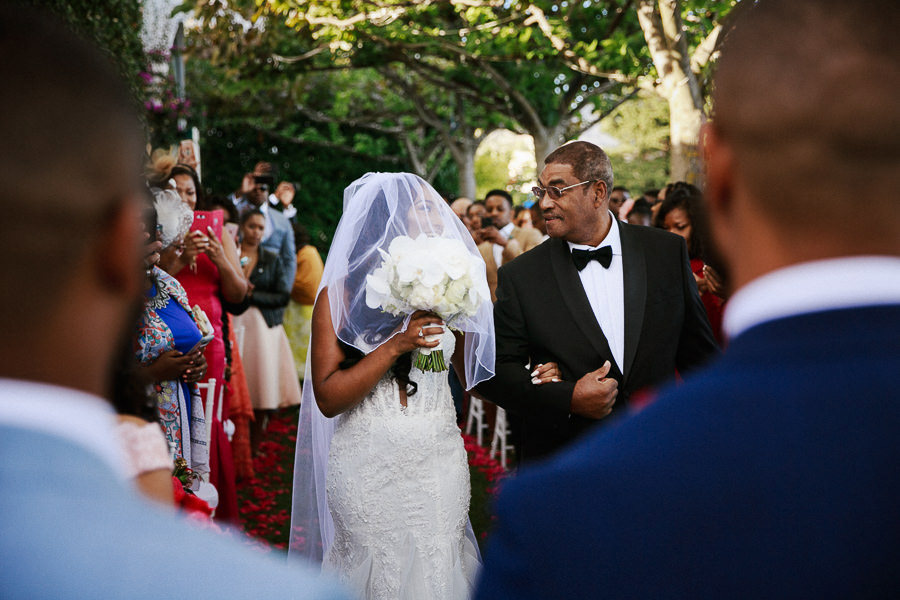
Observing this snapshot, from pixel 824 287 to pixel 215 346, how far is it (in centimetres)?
507

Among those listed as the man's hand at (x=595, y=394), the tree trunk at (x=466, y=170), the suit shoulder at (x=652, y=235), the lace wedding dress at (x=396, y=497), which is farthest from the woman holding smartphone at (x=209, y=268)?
the tree trunk at (x=466, y=170)

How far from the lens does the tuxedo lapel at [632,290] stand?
3.84 m

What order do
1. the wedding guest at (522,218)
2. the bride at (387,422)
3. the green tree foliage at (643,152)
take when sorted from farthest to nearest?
1. the green tree foliage at (643,152)
2. the wedding guest at (522,218)
3. the bride at (387,422)

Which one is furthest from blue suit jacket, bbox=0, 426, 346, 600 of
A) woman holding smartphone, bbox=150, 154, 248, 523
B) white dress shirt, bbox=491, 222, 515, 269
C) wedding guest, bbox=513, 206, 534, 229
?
wedding guest, bbox=513, 206, 534, 229

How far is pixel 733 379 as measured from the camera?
1.02 m

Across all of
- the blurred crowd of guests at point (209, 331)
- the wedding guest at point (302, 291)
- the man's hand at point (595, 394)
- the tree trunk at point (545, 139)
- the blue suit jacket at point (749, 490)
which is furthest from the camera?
the tree trunk at point (545, 139)

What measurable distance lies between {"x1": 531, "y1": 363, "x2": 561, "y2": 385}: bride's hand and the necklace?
1875mm

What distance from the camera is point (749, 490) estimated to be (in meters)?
0.97

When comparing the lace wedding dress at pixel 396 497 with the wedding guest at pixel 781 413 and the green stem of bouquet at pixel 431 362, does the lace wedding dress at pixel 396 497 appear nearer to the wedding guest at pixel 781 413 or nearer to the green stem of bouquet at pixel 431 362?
the green stem of bouquet at pixel 431 362

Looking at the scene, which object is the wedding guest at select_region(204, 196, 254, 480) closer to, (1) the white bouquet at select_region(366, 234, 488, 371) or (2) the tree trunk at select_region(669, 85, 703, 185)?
(1) the white bouquet at select_region(366, 234, 488, 371)

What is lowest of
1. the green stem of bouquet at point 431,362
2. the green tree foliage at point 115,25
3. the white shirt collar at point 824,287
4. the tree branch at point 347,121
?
the green stem of bouquet at point 431,362

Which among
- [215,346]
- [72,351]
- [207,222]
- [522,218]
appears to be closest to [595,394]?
[72,351]

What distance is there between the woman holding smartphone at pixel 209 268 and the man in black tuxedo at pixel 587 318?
86.2 inches

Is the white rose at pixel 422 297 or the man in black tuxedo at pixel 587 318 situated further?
the man in black tuxedo at pixel 587 318
